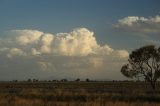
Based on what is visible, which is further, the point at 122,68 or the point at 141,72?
the point at 122,68

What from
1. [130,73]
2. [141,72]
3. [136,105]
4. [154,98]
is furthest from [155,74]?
[136,105]

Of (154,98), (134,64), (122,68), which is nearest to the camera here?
(154,98)

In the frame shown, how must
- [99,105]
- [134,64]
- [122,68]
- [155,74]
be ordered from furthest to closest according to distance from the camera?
1. [122,68]
2. [134,64]
3. [155,74]
4. [99,105]

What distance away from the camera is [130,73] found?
82.1 metres

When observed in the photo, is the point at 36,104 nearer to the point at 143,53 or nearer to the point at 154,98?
the point at 154,98

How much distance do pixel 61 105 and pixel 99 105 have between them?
9.41ft

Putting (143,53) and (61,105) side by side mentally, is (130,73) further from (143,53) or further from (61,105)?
(61,105)

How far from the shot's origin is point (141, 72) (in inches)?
3009

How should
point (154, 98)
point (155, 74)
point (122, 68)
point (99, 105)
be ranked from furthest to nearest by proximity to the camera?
point (122, 68) → point (155, 74) → point (154, 98) → point (99, 105)

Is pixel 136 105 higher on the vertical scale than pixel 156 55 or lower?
lower

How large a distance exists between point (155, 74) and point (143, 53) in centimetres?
515

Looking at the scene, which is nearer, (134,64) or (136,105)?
(136,105)

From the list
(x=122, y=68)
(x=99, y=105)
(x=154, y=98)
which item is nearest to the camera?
(x=99, y=105)

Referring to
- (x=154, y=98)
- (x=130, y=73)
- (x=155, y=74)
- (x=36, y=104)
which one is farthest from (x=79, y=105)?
(x=130, y=73)
